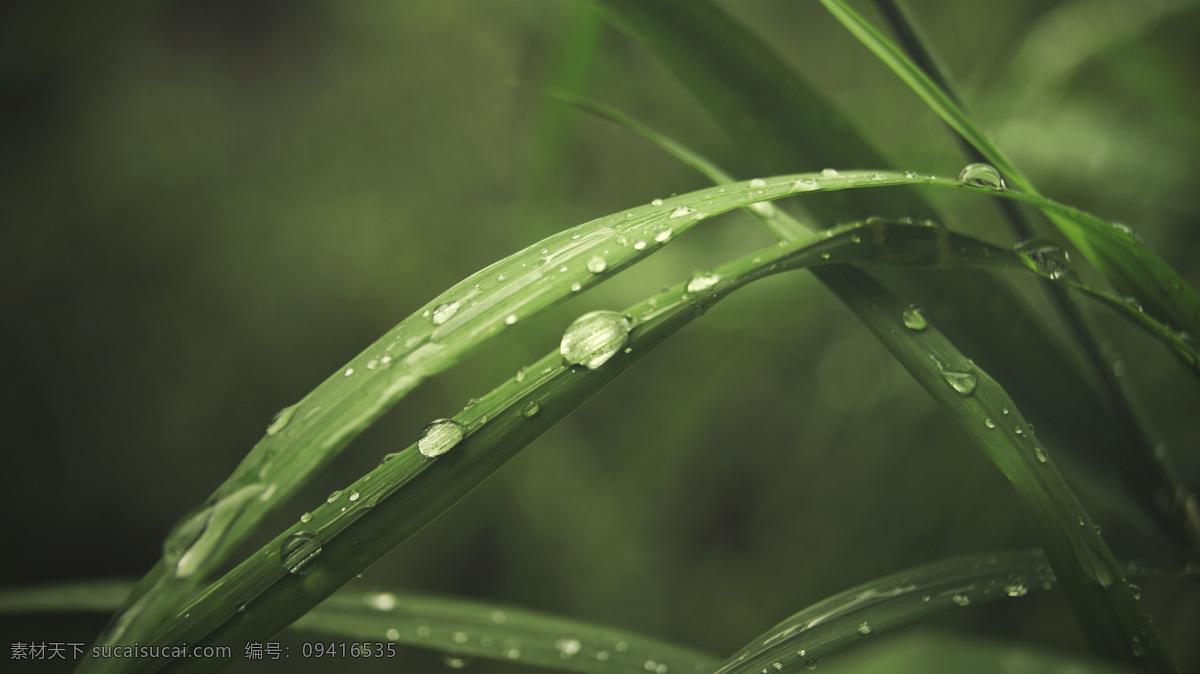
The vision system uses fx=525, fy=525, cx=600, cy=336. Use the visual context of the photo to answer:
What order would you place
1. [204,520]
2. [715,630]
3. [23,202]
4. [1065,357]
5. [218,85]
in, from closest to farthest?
[204,520]
[1065,357]
[715,630]
[23,202]
[218,85]

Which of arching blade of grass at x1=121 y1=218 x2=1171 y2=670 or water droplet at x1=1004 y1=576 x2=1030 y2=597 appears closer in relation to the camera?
arching blade of grass at x1=121 y1=218 x2=1171 y2=670

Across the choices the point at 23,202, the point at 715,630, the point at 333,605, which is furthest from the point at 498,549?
the point at 23,202

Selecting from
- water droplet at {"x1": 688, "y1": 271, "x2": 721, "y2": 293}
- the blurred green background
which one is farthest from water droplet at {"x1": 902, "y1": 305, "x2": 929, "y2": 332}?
the blurred green background

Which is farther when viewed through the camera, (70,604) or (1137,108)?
(1137,108)

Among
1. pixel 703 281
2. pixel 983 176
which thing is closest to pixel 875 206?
pixel 983 176

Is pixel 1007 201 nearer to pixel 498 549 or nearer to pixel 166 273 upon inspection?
pixel 498 549

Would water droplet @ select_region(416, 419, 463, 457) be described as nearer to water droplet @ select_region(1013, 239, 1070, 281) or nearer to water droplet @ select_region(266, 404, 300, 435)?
water droplet @ select_region(266, 404, 300, 435)

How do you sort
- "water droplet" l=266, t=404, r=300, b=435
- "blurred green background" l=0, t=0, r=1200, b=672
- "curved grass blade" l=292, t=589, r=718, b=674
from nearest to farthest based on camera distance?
"water droplet" l=266, t=404, r=300, b=435 < "curved grass blade" l=292, t=589, r=718, b=674 < "blurred green background" l=0, t=0, r=1200, b=672
